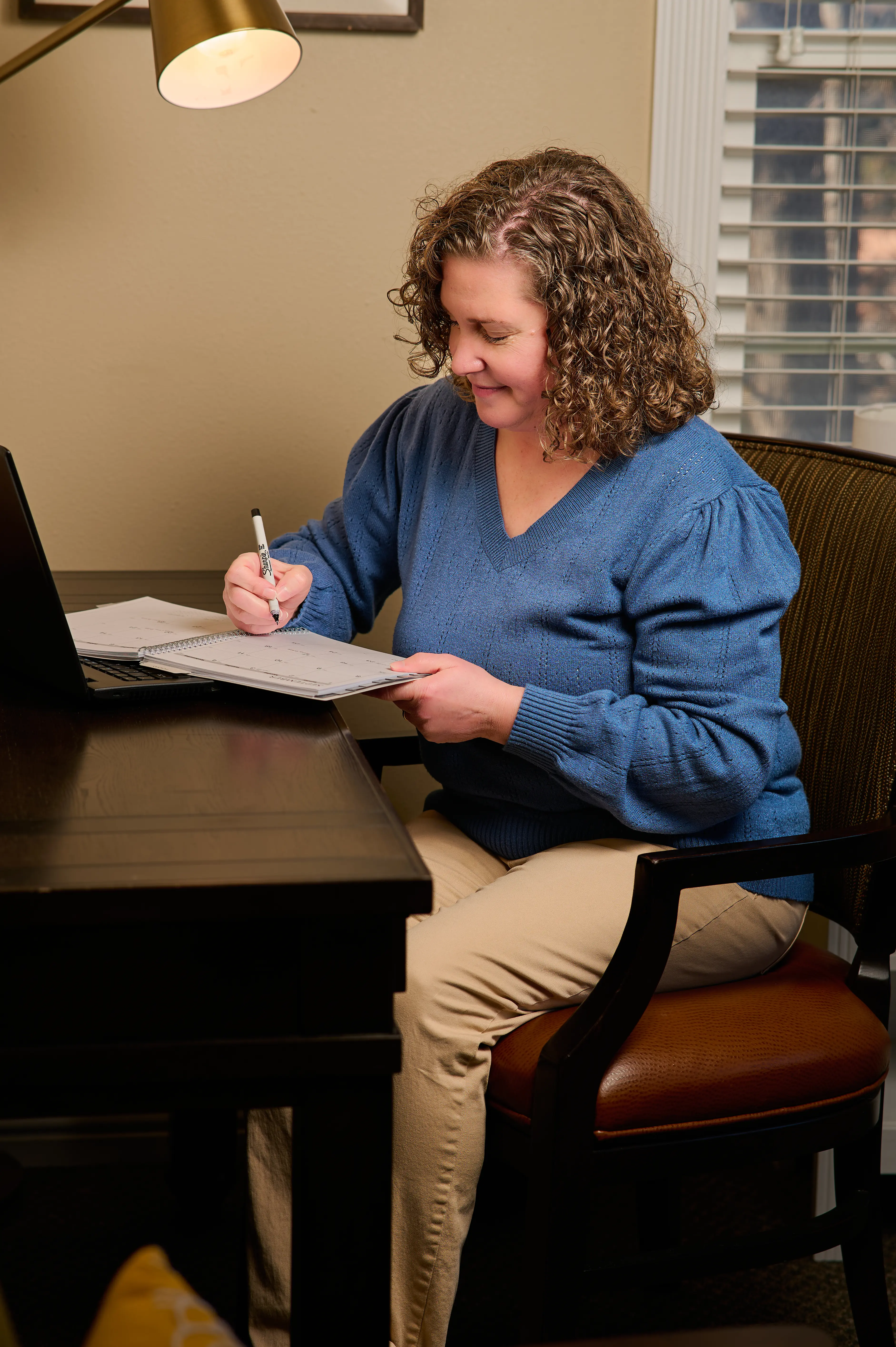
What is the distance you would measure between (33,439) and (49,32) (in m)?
0.59

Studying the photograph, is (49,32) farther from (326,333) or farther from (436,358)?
(436,358)

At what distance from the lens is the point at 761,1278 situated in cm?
159

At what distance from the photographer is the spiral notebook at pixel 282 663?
105cm

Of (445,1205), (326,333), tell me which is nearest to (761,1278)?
(445,1205)

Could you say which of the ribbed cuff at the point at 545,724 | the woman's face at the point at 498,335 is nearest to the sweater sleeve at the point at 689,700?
the ribbed cuff at the point at 545,724

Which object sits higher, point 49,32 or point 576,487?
point 49,32

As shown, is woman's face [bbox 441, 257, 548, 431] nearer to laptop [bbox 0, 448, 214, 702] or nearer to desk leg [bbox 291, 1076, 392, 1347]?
laptop [bbox 0, 448, 214, 702]

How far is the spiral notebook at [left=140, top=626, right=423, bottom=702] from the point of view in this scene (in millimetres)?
1053

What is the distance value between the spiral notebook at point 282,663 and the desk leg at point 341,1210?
370mm

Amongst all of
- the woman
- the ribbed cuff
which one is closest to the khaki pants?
the woman

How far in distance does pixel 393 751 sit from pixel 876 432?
767mm

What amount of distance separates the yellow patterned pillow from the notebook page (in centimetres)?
70

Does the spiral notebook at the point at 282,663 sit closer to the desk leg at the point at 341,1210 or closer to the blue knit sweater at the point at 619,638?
the blue knit sweater at the point at 619,638

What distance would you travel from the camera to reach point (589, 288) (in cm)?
126
